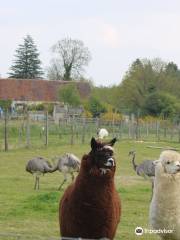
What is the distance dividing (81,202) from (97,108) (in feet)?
205

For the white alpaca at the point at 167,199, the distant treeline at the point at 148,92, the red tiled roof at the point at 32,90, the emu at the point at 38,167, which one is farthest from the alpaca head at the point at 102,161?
the red tiled roof at the point at 32,90

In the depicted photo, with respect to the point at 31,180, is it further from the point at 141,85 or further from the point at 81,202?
the point at 141,85

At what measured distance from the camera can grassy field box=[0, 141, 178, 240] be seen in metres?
11.8

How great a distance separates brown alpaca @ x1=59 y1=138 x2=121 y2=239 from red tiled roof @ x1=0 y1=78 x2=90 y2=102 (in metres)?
72.8

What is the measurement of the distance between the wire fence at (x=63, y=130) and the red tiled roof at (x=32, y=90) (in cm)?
2397

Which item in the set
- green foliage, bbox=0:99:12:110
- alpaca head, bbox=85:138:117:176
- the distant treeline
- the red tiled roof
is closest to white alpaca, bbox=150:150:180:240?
alpaca head, bbox=85:138:117:176

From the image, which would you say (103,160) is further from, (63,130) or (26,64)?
(26,64)

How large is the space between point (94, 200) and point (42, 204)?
6.41 metres

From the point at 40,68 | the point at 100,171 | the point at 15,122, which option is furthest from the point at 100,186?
the point at 40,68

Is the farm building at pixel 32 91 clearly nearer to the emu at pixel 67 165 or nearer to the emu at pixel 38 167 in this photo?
the emu at pixel 38 167

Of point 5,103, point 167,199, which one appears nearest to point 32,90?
point 5,103

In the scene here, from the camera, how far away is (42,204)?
14734 mm

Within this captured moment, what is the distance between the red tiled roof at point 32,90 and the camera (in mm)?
81812

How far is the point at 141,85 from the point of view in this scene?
76.5 m
